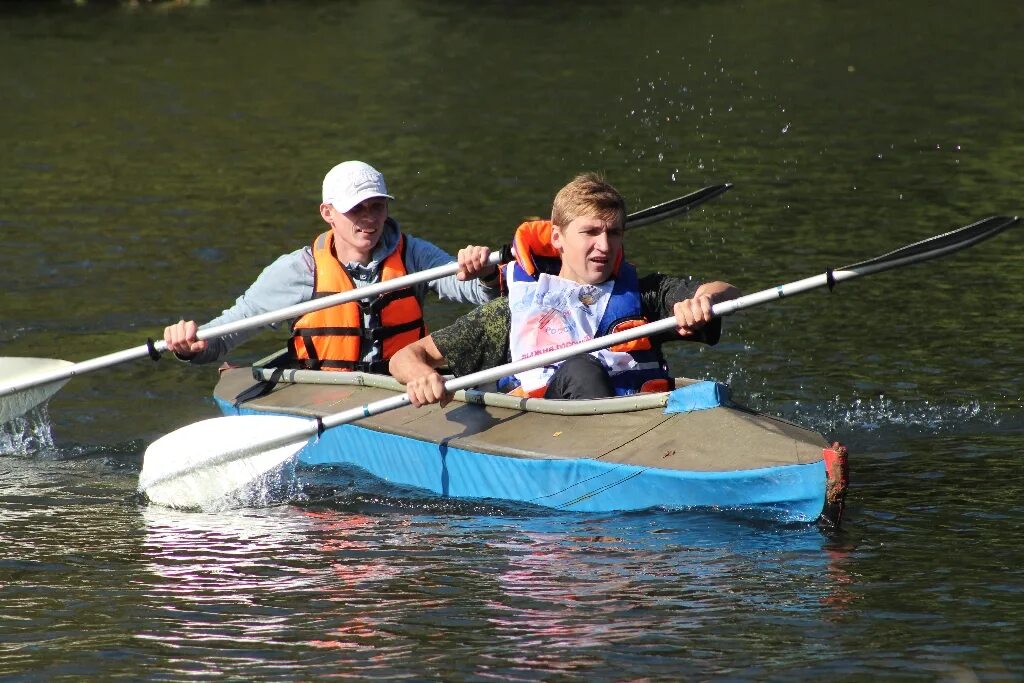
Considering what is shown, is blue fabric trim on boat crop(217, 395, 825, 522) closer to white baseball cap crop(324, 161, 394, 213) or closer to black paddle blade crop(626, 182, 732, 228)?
white baseball cap crop(324, 161, 394, 213)

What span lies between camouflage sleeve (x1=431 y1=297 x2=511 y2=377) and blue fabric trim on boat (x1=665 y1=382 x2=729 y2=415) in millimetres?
932

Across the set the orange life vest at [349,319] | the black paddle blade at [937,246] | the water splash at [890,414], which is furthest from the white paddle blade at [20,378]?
the black paddle blade at [937,246]

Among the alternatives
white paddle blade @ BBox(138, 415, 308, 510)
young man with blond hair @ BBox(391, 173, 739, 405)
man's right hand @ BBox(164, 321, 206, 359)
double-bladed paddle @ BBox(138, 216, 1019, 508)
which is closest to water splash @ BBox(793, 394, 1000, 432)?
young man with blond hair @ BBox(391, 173, 739, 405)

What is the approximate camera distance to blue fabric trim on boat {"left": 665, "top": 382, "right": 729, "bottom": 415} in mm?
6504

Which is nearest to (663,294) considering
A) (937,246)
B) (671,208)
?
(937,246)

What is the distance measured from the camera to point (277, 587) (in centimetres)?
605

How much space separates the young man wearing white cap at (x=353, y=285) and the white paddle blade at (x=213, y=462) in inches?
24.3

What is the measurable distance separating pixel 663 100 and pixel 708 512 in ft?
41.6

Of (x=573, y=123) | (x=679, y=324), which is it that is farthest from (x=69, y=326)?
(x=573, y=123)

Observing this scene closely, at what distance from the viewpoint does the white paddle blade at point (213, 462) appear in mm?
7297

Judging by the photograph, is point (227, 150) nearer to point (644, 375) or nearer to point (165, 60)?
point (165, 60)

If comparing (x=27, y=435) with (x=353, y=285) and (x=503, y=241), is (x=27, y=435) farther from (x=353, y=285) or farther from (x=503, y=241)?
(x=503, y=241)

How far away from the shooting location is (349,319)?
26.8 feet

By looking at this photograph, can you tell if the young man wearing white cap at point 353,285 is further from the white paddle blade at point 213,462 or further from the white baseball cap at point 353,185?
the white paddle blade at point 213,462
